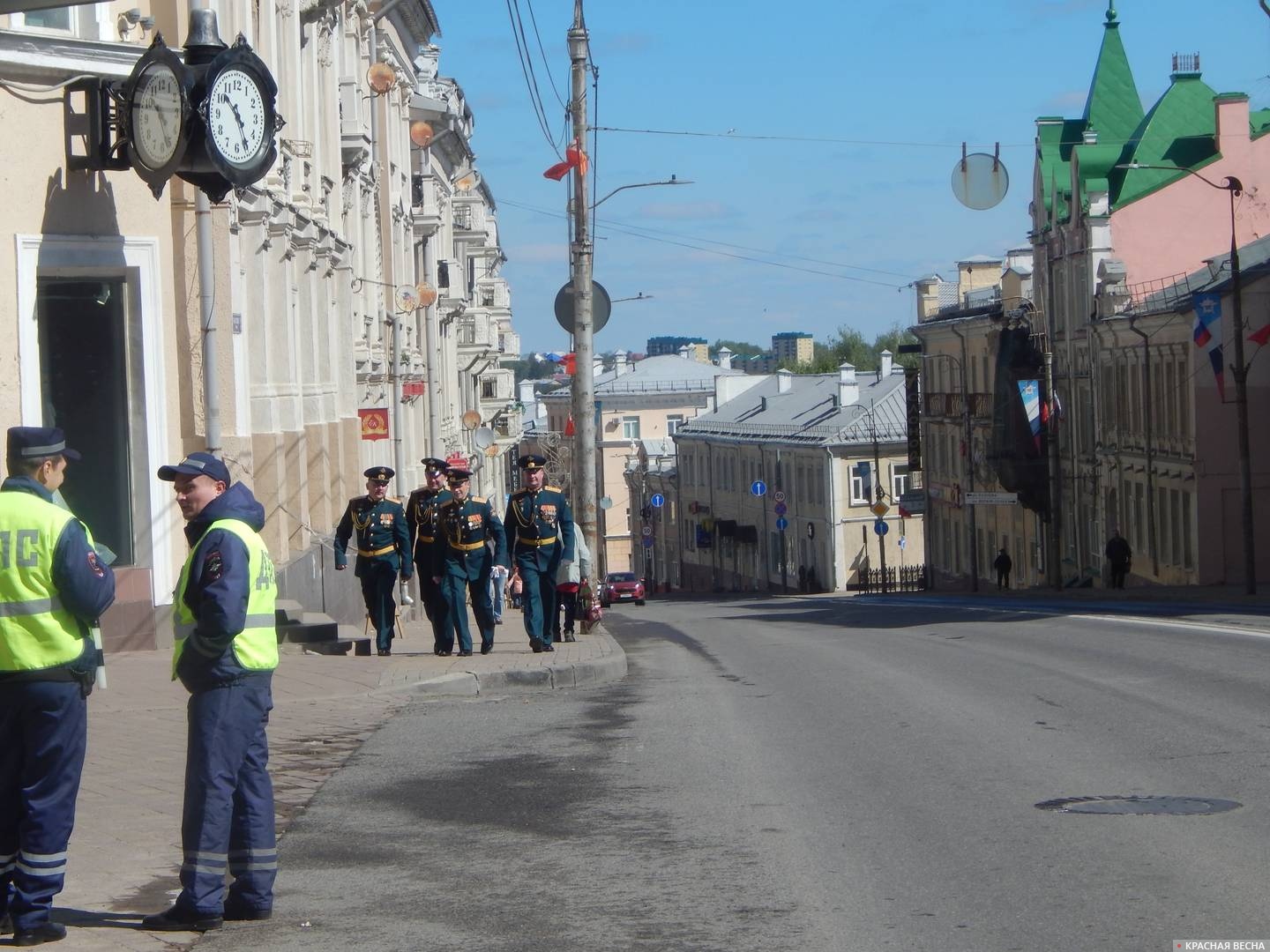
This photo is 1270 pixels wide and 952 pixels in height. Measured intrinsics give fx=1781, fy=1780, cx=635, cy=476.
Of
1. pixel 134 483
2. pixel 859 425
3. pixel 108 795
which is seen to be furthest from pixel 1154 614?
pixel 859 425

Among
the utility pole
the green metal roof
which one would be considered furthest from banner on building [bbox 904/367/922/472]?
the utility pole

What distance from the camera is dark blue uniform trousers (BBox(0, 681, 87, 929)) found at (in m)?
6.48

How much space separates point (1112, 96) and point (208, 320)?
164ft

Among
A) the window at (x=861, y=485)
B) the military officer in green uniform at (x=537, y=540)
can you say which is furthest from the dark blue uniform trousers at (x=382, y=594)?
the window at (x=861, y=485)

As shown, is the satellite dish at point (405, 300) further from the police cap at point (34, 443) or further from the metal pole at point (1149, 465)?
the police cap at point (34, 443)

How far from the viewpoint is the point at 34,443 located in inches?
266

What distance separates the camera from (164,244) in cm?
1638

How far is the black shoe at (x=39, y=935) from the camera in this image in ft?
21.1

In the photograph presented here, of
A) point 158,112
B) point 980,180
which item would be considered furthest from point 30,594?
point 980,180

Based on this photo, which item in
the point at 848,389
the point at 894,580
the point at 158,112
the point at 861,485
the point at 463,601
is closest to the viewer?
the point at 158,112

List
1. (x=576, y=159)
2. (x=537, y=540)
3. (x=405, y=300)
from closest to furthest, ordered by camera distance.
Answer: (x=537, y=540) < (x=576, y=159) < (x=405, y=300)

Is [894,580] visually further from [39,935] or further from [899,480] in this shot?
[39,935]

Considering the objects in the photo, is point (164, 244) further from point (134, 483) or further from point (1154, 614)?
point (1154, 614)

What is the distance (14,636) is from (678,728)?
6.46 m
